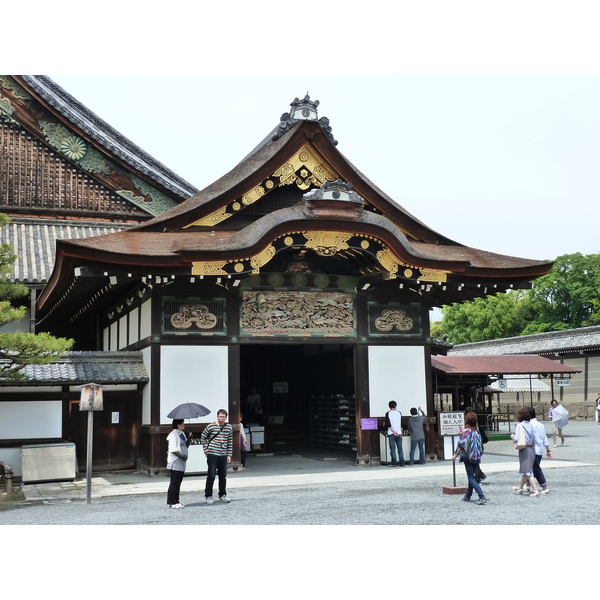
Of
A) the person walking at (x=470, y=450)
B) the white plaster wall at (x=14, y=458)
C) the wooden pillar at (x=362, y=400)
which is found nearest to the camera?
the person walking at (x=470, y=450)

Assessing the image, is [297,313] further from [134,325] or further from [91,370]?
[91,370]

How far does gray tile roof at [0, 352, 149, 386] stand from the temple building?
0.66ft

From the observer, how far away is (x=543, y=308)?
239 ft

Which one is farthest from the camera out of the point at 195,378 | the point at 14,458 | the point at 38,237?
the point at 38,237

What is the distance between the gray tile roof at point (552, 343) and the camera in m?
47.2

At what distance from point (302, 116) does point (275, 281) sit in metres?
4.44

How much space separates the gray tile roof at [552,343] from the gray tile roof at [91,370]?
3443 centimetres

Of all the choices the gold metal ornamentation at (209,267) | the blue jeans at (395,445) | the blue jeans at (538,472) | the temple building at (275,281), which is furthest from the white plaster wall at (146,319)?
the blue jeans at (538,472)

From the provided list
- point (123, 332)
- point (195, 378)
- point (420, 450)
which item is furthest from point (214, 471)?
point (123, 332)

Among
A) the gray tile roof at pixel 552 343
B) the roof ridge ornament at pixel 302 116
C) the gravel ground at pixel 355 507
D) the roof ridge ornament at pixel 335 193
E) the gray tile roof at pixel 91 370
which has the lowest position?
the gravel ground at pixel 355 507

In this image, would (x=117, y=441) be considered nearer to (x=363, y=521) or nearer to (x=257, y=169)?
(x=257, y=169)

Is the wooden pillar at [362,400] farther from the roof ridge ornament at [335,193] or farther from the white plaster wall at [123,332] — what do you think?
the white plaster wall at [123,332]

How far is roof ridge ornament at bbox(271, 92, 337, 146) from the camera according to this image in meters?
19.5

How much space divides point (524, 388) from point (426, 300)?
2585 centimetres
